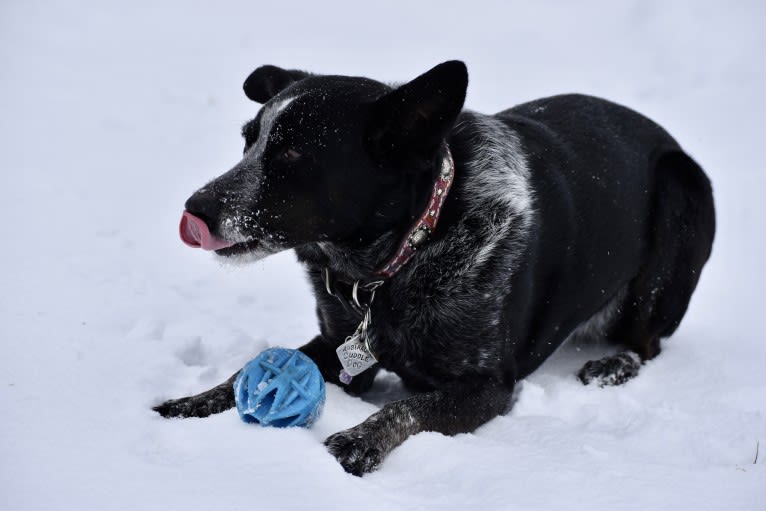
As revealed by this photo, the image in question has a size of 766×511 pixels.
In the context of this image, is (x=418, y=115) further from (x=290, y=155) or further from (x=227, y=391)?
(x=227, y=391)

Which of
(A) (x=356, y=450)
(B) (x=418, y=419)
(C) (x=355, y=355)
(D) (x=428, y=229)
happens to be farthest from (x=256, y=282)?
(A) (x=356, y=450)

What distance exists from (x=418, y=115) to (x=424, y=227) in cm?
44

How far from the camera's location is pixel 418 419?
2.92 metres

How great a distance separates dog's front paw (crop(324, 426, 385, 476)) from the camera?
257 cm

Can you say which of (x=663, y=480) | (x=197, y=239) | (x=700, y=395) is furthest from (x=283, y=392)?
(x=700, y=395)

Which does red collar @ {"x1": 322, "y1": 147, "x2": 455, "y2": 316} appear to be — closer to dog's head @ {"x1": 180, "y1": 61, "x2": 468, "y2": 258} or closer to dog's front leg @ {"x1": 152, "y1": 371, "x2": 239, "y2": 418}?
dog's head @ {"x1": 180, "y1": 61, "x2": 468, "y2": 258}

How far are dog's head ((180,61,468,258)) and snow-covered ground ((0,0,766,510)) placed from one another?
2.22 ft

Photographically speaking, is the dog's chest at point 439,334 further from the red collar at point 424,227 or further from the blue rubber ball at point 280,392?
the blue rubber ball at point 280,392

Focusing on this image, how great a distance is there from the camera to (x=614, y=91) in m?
8.49

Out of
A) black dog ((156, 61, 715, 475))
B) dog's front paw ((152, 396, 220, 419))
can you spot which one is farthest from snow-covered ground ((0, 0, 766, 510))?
black dog ((156, 61, 715, 475))

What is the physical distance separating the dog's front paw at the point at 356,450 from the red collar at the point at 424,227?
684 mm

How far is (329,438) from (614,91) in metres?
6.75

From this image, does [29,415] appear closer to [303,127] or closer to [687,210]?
[303,127]

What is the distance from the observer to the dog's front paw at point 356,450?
8.43ft
